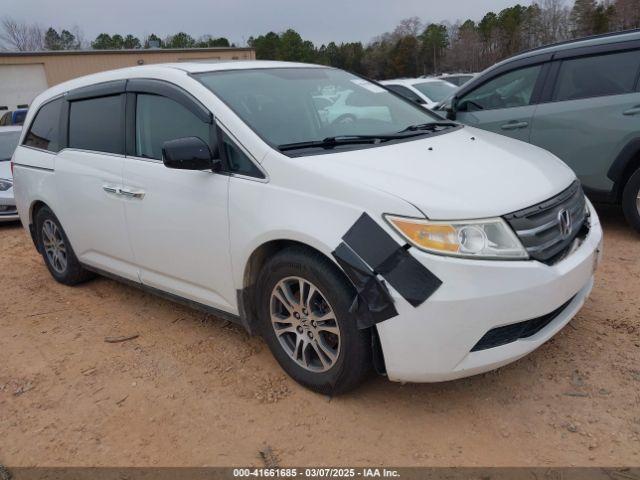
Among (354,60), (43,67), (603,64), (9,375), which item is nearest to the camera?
(9,375)

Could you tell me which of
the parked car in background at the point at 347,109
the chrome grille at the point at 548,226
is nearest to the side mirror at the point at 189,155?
the parked car in background at the point at 347,109

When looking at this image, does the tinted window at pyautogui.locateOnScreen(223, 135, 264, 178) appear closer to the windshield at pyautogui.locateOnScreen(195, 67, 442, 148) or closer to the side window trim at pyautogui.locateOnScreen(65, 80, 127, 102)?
the windshield at pyautogui.locateOnScreen(195, 67, 442, 148)

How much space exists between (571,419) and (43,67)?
32.3 metres

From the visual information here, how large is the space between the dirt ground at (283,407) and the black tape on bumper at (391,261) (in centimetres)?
73

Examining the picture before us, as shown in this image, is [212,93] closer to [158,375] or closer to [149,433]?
[158,375]

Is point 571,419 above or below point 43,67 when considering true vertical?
below

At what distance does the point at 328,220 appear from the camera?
2.63m

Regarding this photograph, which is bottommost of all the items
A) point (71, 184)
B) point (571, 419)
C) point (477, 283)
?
point (571, 419)

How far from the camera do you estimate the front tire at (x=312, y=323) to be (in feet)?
8.66

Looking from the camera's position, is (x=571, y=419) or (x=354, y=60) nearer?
(x=571, y=419)

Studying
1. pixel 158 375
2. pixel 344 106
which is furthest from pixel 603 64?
pixel 158 375

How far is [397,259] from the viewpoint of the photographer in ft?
8.04

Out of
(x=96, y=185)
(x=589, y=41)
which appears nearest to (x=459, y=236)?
(x=96, y=185)

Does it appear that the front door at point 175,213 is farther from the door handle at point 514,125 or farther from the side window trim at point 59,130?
the door handle at point 514,125
